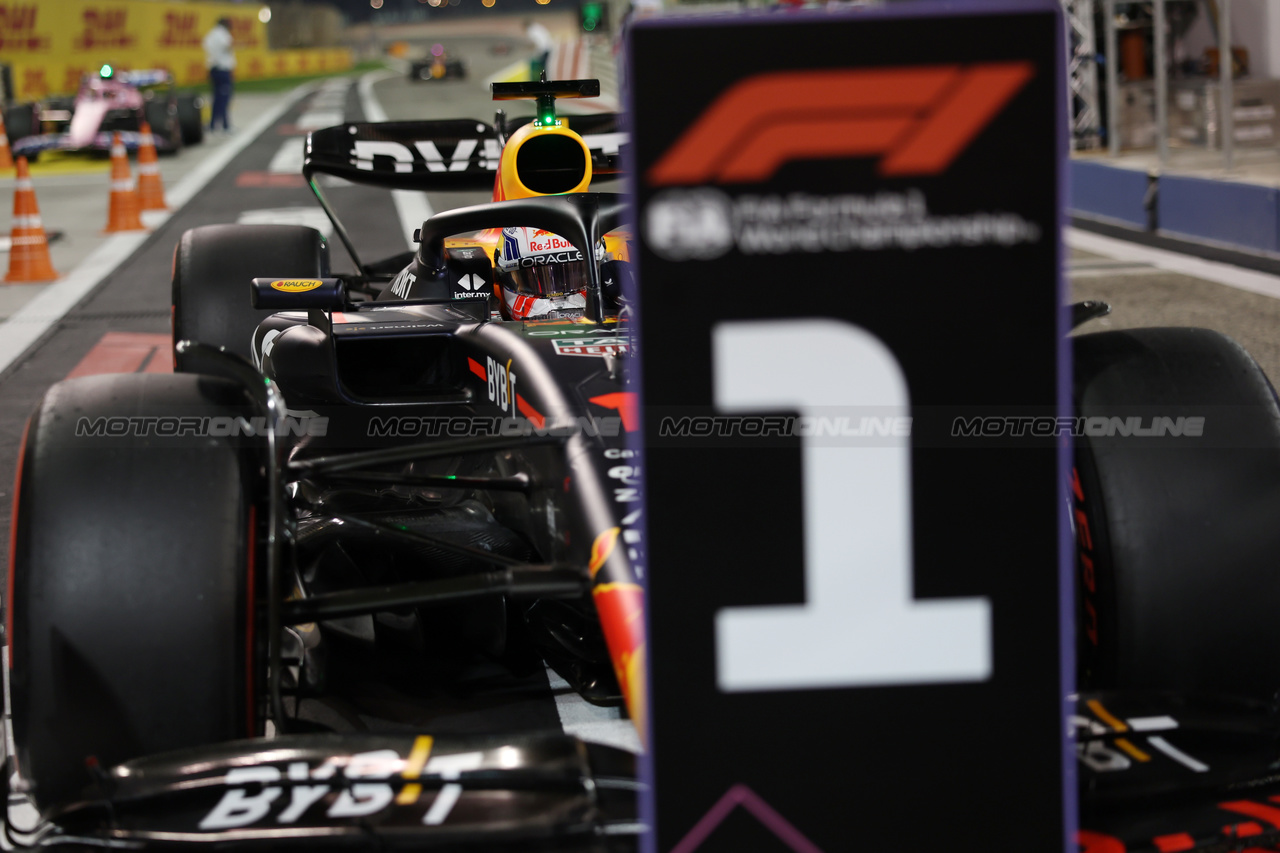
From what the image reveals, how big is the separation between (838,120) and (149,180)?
12.4 metres

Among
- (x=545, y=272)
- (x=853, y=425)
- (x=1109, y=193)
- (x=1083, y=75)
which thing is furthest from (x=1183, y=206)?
(x=853, y=425)

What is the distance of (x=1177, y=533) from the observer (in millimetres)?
2150

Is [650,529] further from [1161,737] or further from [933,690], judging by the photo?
[1161,737]

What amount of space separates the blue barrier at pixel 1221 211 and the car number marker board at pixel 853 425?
773cm

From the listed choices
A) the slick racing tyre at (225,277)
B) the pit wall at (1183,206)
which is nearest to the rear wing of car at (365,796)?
the slick racing tyre at (225,277)

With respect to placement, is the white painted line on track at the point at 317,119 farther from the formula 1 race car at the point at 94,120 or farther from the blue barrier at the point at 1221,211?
the blue barrier at the point at 1221,211

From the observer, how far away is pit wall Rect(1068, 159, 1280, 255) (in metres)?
8.51

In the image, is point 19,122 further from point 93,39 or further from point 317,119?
point 93,39

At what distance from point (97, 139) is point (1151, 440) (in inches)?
660

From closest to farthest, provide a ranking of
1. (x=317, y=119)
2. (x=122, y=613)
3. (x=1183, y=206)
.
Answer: (x=122, y=613) < (x=1183, y=206) < (x=317, y=119)

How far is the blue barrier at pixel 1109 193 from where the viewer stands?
403 inches

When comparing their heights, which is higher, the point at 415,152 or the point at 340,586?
the point at 415,152

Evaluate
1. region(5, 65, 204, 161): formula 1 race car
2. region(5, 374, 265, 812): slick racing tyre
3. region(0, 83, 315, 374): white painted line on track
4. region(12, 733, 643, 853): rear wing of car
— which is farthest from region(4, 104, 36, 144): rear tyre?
region(12, 733, 643, 853): rear wing of car

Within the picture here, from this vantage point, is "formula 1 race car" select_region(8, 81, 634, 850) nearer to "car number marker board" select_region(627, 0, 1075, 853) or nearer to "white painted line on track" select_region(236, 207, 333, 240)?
"car number marker board" select_region(627, 0, 1075, 853)
